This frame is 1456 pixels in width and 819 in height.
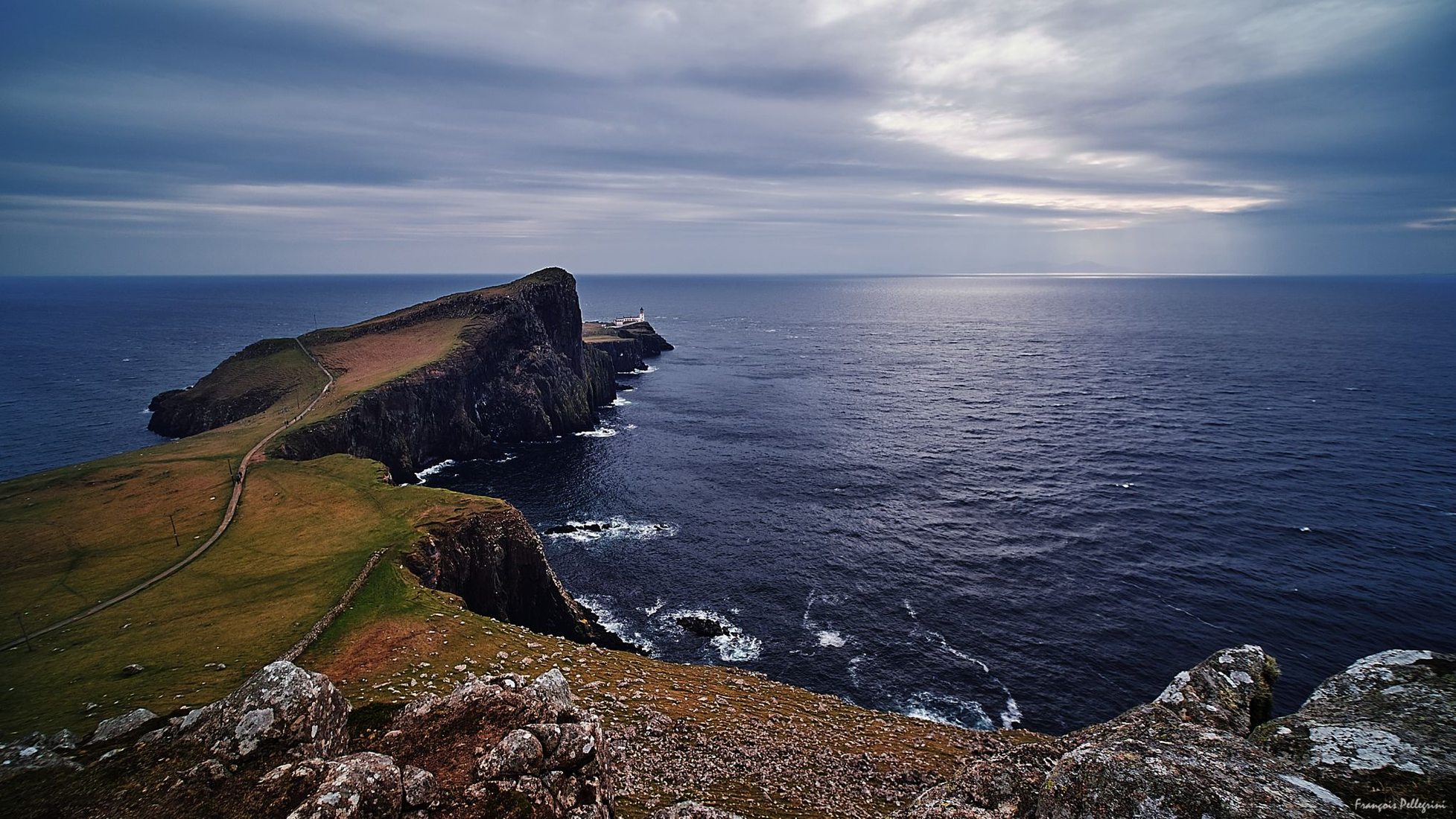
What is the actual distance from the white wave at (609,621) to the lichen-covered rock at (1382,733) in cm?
4565

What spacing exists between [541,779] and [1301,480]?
354 feet

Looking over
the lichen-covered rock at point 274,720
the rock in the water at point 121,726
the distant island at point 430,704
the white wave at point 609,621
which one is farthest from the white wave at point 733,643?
the rock in the water at point 121,726

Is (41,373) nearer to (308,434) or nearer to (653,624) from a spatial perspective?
(308,434)

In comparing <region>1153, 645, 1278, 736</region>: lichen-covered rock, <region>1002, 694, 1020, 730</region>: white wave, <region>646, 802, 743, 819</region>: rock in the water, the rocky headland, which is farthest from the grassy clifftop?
<region>1153, 645, 1278, 736</region>: lichen-covered rock

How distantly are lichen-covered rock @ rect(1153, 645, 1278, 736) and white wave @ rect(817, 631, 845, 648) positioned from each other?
35.3m

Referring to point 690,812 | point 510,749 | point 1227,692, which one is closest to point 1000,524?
point 1227,692

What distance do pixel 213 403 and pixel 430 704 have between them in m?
126

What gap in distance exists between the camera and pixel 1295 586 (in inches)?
2387

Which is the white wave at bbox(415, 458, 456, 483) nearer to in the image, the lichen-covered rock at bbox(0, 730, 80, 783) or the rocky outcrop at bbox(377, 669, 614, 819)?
the lichen-covered rock at bbox(0, 730, 80, 783)

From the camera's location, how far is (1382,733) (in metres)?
15.8

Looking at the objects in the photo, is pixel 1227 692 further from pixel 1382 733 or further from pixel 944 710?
pixel 944 710

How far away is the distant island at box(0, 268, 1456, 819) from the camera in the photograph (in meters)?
15.7

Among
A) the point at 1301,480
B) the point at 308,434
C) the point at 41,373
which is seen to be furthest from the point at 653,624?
the point at 41,373

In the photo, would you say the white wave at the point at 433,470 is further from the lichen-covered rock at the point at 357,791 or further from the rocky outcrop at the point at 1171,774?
the rocky outcrop at the point at 1171,774
